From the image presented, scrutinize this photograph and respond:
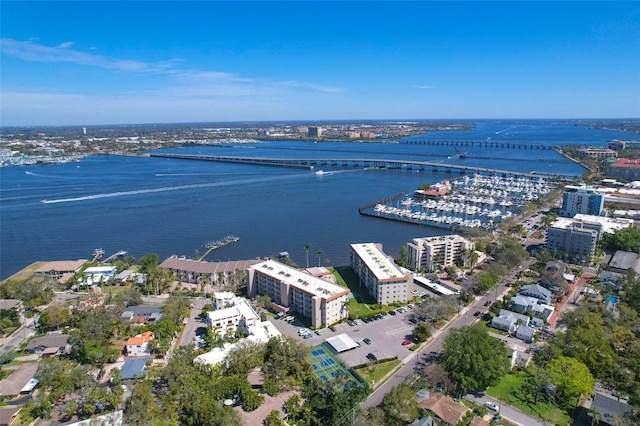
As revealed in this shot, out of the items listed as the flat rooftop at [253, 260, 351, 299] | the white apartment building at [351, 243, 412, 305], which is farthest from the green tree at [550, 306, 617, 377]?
the flat rooftop at [253, 260, 351, 299]

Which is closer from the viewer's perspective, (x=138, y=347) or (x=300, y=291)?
(x=138, y=347)

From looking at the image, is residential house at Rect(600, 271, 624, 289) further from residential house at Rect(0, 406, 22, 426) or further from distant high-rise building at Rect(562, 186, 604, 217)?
residential house at Rect(0, 406, 22, 426)

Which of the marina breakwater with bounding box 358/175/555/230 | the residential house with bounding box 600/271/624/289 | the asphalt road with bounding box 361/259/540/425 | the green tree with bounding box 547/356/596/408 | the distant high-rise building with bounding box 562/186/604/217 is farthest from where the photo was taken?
the marina breakwater with bounding box 358/175/555/230

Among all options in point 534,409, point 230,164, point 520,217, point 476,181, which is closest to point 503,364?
point 534,409

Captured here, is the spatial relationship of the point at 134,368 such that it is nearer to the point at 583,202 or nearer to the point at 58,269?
the point at 58,269

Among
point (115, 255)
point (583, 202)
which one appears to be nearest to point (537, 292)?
point (583, 202)

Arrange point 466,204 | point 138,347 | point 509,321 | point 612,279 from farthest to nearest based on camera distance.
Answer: point 466,204 < point 612,279 < point 509,321 < point 138,347

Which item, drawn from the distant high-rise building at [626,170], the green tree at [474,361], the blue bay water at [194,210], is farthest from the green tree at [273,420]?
the distant high-rise building at [626,170]
